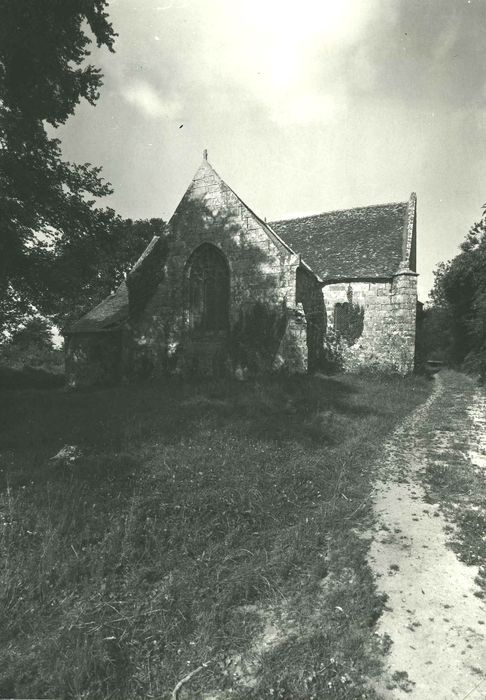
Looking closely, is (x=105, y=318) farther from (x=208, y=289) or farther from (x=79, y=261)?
(x=79, y=261)

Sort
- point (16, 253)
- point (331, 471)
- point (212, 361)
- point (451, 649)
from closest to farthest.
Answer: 1. point (451, 649)
2. point (331, 471)
3. point (16, 253)
4. point (212, 361)

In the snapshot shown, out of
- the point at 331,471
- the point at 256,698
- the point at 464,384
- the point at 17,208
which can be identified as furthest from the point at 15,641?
the point at 464,384

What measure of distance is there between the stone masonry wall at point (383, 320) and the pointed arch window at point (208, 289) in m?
6.02


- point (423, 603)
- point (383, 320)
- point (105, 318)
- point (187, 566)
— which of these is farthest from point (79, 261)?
point (383, 320)

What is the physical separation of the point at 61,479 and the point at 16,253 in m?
9.05

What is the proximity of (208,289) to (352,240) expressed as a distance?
963cm

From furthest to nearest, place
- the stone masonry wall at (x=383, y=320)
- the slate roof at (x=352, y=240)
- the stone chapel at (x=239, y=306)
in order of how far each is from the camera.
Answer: the slate roof at (x=352, y=240), the stone masonry wall at (x=383, y=320), the stone chapel at (x=239, y=306)

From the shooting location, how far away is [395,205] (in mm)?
23422

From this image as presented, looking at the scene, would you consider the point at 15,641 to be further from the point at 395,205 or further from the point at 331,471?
the point at 395,205

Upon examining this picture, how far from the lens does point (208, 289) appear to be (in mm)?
18109

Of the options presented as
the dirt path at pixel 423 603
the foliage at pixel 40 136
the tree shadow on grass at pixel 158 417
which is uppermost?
the foliage at pixel 40 136

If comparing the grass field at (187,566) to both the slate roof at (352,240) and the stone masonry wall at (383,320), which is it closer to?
the stone masonry wall at (383,320)

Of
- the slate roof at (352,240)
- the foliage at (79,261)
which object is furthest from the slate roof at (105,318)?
the slate roof at (352,240)

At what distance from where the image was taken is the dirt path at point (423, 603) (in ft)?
8.26
